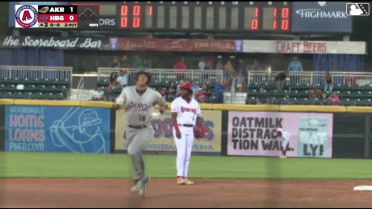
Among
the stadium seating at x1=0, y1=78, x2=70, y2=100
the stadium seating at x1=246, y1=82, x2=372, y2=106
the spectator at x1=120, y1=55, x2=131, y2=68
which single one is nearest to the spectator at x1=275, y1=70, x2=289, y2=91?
the stadium seating at x1=246, y1=82, x2=372, y2=106

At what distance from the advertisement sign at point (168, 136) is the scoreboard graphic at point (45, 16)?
4.96 m

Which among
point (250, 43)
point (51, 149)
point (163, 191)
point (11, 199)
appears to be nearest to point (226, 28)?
point (250, 43)

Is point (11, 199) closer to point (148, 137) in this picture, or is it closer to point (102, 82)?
point (148, 137)

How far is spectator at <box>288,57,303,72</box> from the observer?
47.4 feet

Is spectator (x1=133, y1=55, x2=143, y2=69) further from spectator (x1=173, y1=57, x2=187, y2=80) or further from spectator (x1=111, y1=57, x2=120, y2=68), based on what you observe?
spectator (x1=173, y1=57, x2=187, y2=80)

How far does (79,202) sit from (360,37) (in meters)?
7.44

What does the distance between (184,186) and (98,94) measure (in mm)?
6445

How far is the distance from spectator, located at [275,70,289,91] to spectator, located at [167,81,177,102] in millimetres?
2165

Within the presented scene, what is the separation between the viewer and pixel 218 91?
1513 cm

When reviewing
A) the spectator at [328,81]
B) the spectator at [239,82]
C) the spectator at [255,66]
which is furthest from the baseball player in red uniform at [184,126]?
the spectator at [328,81]

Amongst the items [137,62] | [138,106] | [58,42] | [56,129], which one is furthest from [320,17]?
[138,106]

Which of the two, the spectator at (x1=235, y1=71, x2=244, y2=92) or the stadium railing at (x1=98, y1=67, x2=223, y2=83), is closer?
the stadium railing at (x1=98, y1=67, x2=223, y2=83)

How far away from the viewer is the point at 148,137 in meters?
7.65

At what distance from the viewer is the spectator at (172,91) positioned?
584 inches
